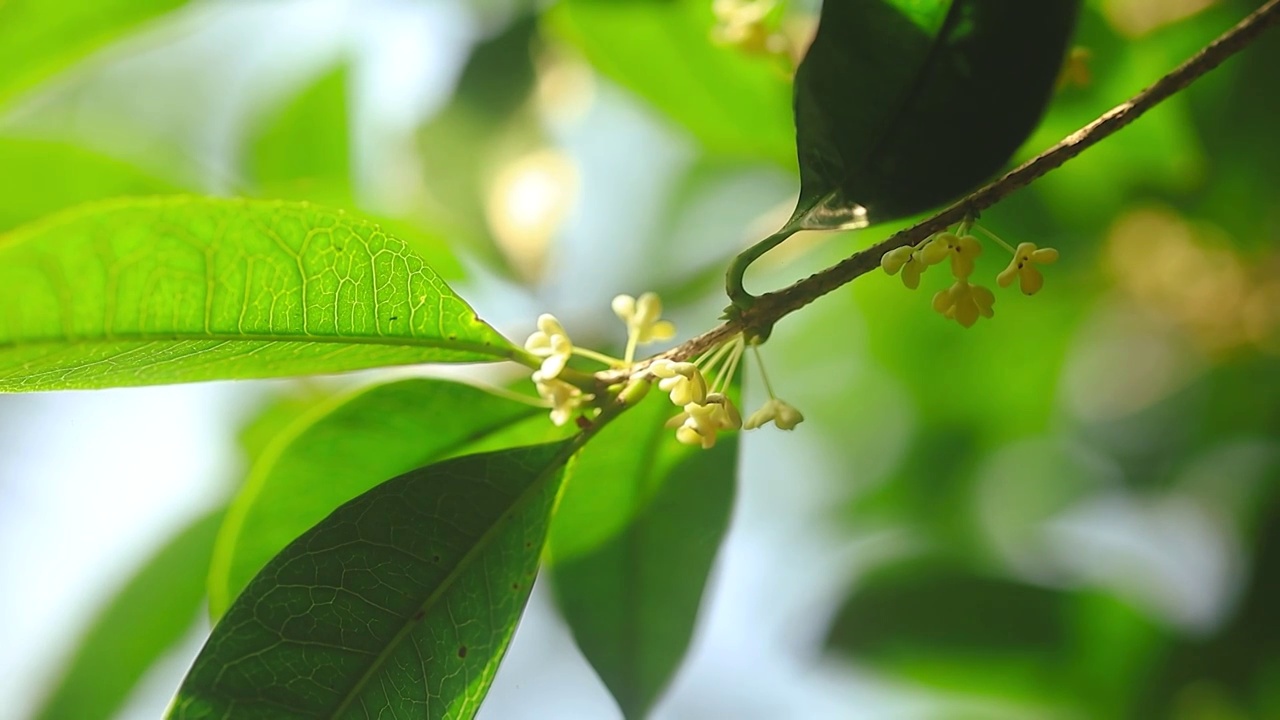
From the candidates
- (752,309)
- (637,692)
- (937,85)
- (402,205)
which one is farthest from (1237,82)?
(402,205)

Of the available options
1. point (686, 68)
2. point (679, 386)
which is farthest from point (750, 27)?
point (679, 386)

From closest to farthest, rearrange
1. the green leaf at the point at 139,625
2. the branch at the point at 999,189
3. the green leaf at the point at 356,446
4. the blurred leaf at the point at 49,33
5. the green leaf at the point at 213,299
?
the green leaf at the point at 213,299 → the branch at the point at 999,189 → the green leaf at the point at 356,446 → the blurred leaf at the point at 49,33 → the green leaf at the point at 139,625

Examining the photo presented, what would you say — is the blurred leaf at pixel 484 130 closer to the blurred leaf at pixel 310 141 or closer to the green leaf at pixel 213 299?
the blurred leaf at pixel 310 141

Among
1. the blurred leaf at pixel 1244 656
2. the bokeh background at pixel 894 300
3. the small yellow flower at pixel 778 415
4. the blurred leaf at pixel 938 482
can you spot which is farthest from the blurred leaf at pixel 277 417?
the blurred leaf at pixel 1244 656

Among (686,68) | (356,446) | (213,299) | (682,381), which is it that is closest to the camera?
(213,299)

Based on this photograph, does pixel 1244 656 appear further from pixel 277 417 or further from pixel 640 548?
pixel 277 417

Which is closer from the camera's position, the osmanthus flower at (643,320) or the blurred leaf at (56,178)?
the osmanthus flower at (643,320)
